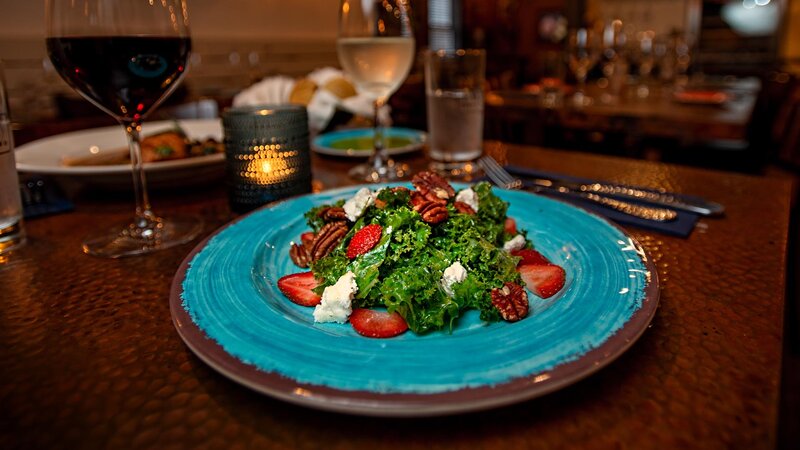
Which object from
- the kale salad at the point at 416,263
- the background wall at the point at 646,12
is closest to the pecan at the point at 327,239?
the kale salad at the point at 416,263

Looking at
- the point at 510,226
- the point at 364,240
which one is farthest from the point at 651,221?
the point at 364,240

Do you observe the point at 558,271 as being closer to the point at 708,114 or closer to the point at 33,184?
the point at 33,184

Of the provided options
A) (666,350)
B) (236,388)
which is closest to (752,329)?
(666,350)

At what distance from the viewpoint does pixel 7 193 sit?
0.71 m

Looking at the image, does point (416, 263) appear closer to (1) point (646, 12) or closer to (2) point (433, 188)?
(2) point (433, 188)

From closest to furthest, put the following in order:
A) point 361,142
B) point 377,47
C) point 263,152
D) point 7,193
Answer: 1. point 7,193
2. point 263,152
3. point 377,47
4. point 361,142

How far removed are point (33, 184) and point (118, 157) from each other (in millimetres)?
158

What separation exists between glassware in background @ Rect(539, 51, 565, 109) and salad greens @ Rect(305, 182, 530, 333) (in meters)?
1.79

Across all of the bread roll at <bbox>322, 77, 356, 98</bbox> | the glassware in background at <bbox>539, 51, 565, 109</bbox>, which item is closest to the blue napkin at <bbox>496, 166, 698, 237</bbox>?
the bread roll at <bbox>322, 77, 356, 98</bbox>

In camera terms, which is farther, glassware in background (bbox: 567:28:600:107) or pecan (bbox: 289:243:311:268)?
glassware in background (bbox: 567:28:600:107)

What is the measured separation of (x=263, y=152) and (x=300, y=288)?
0.35m

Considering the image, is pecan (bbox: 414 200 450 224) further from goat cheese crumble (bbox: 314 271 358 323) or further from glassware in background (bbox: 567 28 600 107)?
glassware in background (bbox: 567 28 600 107)

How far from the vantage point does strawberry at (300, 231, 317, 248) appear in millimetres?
613

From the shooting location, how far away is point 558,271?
54cm
